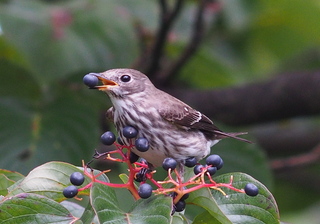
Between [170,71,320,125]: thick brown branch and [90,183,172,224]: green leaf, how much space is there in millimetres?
3461

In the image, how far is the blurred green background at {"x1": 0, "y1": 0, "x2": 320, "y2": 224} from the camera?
5.29m

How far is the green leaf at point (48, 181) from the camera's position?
2916mm

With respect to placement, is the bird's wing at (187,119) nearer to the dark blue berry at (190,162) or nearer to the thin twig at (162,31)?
the dark blue berry at (190,162)

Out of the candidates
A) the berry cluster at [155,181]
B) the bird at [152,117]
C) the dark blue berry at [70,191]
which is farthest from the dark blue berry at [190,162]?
the dark blue berry at [70,191]

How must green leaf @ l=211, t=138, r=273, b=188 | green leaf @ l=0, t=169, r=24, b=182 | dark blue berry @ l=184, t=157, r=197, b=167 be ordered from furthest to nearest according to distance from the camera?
green leaf @ l=211, t=138, r=273, b=188, dark blue berry @ l=184, t=157, r=197, b=167, green leaf @ l=0, t=169, r=24, b=182

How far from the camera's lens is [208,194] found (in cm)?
290

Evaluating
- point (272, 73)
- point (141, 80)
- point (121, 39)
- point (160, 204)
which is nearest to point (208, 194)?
point (160, 204)

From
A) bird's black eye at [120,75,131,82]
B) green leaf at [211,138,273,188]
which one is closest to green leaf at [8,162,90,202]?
bird's black eye at [120,75,131,82]

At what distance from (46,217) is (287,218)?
199 inches

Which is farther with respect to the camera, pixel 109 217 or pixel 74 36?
pixel 74 36

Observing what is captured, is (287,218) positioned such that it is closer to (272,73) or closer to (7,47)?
(272,73)

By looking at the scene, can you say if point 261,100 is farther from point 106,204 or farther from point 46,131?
point 106,204

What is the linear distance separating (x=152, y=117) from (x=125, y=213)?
1.09 metres

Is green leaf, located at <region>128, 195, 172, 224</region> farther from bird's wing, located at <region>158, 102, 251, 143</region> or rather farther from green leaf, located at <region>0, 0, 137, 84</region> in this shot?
green leaf, located at <region>0, 0, 137, 84</region>
